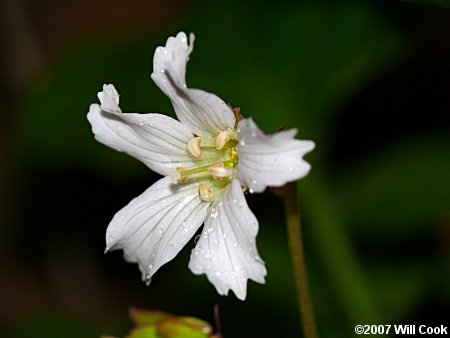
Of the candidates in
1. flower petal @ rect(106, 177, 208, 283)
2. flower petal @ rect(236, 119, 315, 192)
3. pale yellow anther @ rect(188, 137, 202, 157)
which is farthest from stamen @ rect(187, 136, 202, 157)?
flower petal @ rect(236, 119, 315, 192)

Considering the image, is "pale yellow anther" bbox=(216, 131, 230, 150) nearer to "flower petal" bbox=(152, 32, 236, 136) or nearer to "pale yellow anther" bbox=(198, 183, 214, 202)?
"flower petal" bbox=(152, 32, 236, 136)

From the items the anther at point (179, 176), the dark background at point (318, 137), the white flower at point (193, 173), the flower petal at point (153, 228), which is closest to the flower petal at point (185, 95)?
the white flower at point (193, 173)

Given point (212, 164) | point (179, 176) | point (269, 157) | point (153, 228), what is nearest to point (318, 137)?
point (212, 164)

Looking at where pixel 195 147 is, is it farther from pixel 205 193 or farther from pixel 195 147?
pixel 205 193

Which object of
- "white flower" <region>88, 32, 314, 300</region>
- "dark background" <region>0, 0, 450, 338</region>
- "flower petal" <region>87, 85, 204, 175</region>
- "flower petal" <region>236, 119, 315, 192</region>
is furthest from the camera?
"dark background" <region>0, 0, 450, 338</region>

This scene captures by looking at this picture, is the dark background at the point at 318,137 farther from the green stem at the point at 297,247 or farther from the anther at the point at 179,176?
the anther at the point at 179,176

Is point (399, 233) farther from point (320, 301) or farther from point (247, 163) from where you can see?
point (247, 163)
